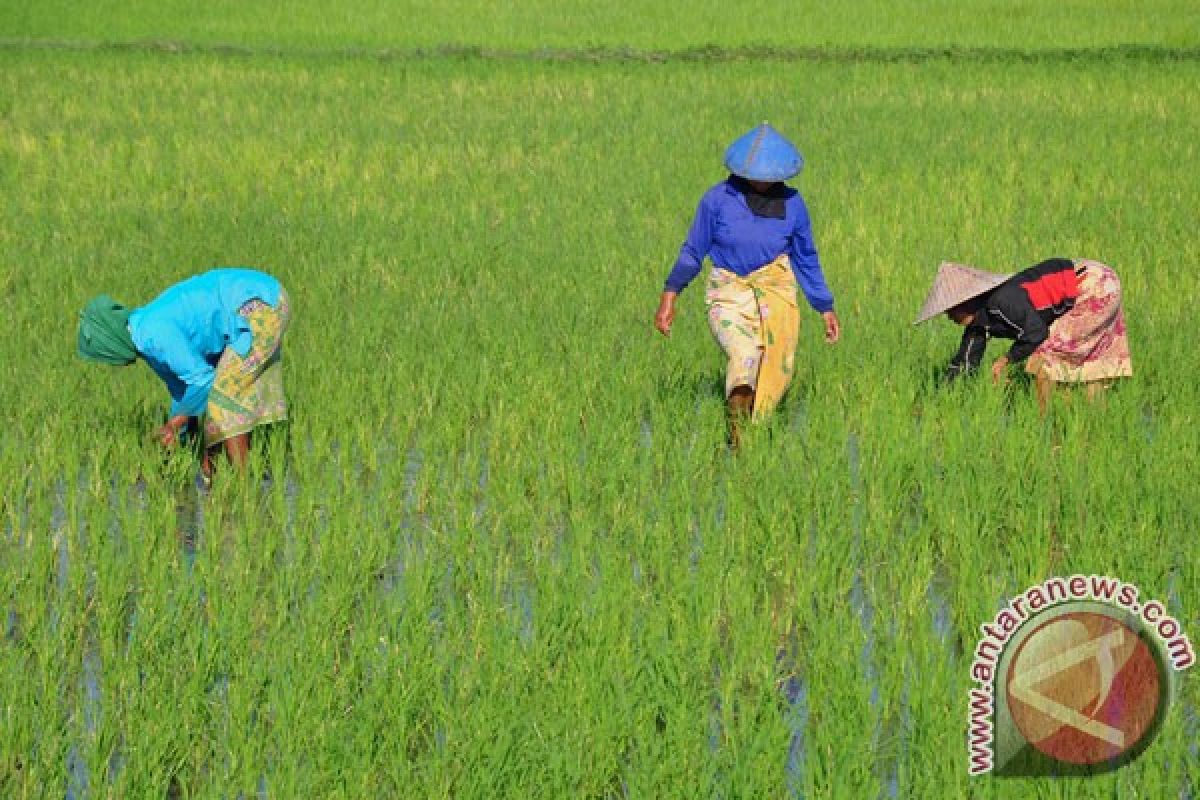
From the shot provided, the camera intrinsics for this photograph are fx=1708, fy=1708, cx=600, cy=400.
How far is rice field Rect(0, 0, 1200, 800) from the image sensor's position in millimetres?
3191

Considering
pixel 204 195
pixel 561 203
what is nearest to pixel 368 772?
pixel 561 203

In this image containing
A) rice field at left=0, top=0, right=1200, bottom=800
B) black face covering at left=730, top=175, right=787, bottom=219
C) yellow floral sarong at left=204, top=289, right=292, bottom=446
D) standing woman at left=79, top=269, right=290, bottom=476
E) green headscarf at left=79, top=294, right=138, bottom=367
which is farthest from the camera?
black face covering at left=730, top=175, right=787, bottom=219

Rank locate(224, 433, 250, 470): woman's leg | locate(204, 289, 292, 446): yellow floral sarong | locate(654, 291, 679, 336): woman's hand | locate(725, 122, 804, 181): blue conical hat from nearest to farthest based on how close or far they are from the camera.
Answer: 1. locate(204, 289, 292, 446): yellow floral sarong
2. locate(224, 433, 250, 470): woman's leg
3. locate(725, 122, 804, 181): blue conical hat
4. locate(654, 291, 679, 336): woman's hand

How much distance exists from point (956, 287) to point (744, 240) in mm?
648

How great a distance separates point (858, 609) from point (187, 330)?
197cm

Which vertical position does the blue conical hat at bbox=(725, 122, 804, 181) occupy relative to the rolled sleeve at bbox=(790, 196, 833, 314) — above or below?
above

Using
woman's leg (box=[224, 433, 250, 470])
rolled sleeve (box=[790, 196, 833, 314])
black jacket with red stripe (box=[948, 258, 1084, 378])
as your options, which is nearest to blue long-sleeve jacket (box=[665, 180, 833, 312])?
rolled sleeve (box=[790, 196, 833, 314])

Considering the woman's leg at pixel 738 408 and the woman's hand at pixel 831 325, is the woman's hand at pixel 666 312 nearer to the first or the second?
the woman's leg at pixel 738 408

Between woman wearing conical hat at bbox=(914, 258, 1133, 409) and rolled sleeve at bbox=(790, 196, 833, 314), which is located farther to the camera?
rolled sleeve at bbox=(790, 196, 833, 314)

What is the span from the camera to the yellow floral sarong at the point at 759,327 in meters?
5.20

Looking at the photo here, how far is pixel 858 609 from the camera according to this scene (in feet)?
13.0

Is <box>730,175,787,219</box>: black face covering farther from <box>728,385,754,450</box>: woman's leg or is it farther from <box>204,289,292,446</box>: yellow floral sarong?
<box>204,289,292,446</box>: yellow floral sarong

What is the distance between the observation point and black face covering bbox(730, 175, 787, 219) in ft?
17.0

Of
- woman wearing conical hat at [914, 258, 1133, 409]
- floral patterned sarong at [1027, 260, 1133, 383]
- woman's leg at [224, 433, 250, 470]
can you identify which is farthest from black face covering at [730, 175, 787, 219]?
woman's leg at [224, 433, 250, 470]
